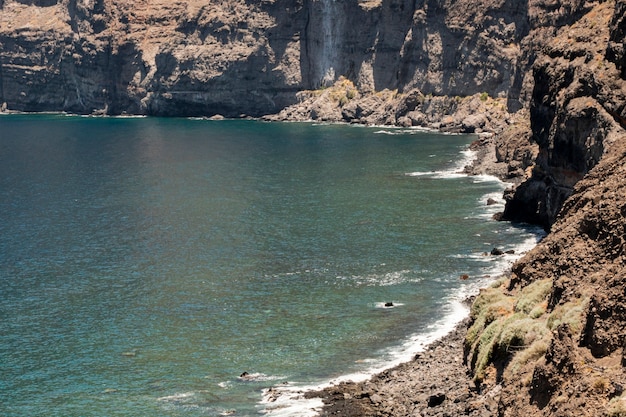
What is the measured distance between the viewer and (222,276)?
6969 centimetres

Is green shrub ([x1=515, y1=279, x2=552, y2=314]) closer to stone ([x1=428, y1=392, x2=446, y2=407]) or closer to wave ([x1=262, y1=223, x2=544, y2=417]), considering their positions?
stone ([x1=428, y1=392, x2=446, y2=407])

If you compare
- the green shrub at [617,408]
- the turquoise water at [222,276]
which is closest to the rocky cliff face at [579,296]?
the green shrub at [617,408]

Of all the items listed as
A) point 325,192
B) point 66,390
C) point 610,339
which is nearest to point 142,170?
point 325,192

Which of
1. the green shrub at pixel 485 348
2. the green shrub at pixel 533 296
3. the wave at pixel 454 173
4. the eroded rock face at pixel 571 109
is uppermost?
the eroded rock face at pixel 571 109

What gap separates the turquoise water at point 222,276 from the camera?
161 feet

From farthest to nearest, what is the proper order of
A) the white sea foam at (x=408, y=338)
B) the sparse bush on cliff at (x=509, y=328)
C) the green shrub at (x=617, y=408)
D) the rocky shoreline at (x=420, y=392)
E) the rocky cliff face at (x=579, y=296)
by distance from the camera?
1. the white sea foam at (x=408, y=338)
2. the rocky shoreline at (x=420, y=392)
3. the sparse bush on cliff at (x=509, y=328)
4. the rocky cliff face at (x=579, y=296)
5. the green shrub at (x=617, y=408)

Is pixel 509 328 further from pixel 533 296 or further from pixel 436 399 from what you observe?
pixel 436 399

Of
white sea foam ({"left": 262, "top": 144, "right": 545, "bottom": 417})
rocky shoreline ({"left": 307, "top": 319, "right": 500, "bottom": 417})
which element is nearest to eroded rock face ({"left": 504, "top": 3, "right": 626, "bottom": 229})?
white sea foam ({"left": 262, "top": 144, "right": 545, "bottom": 417})

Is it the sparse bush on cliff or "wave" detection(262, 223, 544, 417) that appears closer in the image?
the sparse bush on cliff

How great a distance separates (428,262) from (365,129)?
12665cm

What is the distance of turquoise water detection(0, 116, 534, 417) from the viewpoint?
161 feet

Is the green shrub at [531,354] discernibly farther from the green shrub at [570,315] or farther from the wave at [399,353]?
the wave at [399,353]

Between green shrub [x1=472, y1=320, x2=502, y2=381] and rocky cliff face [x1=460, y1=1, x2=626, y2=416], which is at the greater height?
rocky cliff face [x1=460, y1=1, x2=626, y2=416]

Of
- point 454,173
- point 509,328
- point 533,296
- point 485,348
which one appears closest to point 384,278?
point 485,348
